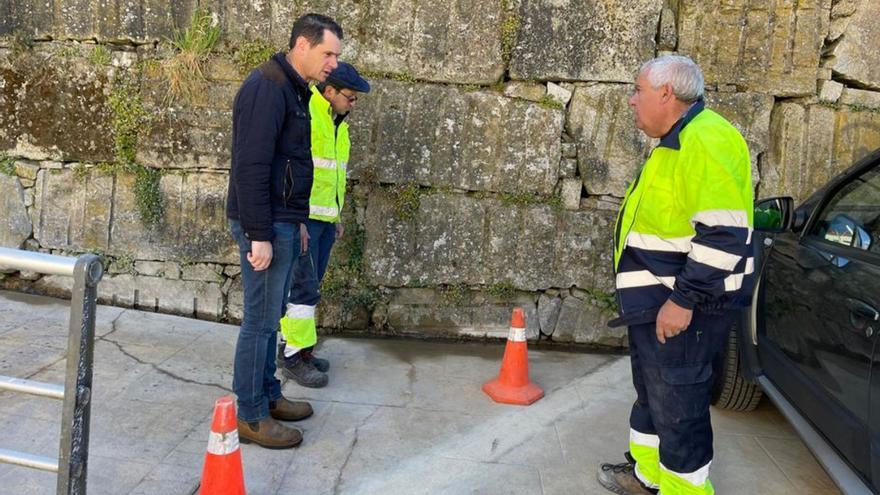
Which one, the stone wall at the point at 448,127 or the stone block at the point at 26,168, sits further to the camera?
Answer: the stone block at the point at 26,168

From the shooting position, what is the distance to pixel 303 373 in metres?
3.96

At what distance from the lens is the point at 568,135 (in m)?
4.93

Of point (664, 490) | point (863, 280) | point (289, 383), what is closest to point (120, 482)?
point (289, 383)

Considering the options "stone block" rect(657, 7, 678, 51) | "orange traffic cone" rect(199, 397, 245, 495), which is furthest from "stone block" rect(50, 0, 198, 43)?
"orange traffic cone" rect(199, 397, 245, 495)

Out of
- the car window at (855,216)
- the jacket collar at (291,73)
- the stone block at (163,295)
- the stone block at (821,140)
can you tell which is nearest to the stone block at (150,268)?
the stone block at (163,295)

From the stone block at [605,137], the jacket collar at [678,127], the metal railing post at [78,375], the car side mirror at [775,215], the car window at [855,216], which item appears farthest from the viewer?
the stone block at [605,137]

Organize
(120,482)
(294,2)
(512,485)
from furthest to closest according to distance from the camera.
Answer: (294,2)
(512,485)
(120,482)

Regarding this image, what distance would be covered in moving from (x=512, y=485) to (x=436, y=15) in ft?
10.8

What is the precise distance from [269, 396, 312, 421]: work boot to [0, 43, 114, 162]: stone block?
2624 millimetres

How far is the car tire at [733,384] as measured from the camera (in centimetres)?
375

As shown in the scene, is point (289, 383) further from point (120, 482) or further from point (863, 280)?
point (863, 280)

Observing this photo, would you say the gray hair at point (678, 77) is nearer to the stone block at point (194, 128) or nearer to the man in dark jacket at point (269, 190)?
the man in dark jacket at point (269, 190)

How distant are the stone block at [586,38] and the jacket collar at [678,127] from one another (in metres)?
2.34

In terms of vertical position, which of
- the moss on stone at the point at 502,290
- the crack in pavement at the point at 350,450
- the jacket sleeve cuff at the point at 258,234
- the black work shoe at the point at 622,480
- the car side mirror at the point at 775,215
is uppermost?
the car side mirror at the point at 775,215
